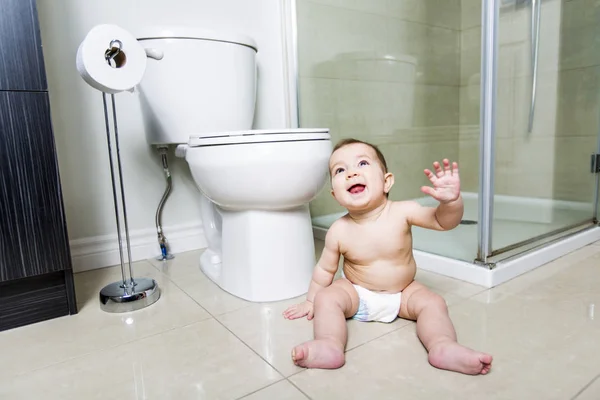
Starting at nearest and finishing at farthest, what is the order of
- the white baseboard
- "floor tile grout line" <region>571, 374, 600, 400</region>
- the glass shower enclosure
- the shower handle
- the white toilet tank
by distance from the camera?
1. "floor tile grout line" <region>571, 374, 600, 400</region>
2. the glass shower enclosure
3. the white toilet tank
4. the white baseboard
5. the shower handle

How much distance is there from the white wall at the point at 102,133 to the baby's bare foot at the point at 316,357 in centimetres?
90

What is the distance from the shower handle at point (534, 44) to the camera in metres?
1.46

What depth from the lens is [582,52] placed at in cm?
149

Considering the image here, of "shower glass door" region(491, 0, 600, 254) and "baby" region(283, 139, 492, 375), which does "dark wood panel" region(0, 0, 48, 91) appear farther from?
"shower glass door" region(491, 0, 600, 254)

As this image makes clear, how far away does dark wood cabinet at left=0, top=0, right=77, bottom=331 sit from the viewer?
2.81ft

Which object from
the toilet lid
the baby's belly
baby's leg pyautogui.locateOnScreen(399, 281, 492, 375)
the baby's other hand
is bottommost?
the baby's other hand

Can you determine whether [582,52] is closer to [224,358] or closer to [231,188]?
[231,188]

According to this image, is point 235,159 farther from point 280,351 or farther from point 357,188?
point 280,351

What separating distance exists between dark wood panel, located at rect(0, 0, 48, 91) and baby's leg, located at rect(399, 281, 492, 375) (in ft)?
2.82

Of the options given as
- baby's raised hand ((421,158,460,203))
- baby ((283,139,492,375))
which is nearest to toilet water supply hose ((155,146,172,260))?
baby ((283,139,492,375))

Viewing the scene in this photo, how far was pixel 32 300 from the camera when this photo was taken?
94 cm

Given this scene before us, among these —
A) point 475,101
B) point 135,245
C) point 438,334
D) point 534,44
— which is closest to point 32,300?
point 135,245

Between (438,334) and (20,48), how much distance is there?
96 cm

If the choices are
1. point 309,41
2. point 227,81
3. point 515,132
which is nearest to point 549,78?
point 515,132
